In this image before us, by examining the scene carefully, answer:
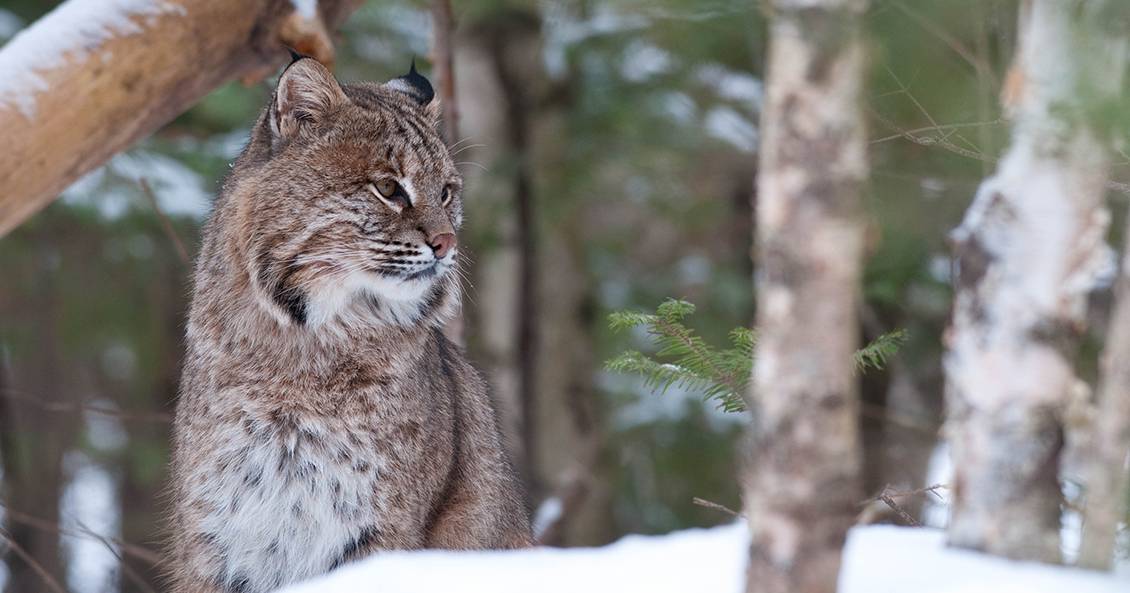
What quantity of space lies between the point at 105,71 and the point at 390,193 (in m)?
1.28

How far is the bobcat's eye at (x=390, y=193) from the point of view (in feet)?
13.3

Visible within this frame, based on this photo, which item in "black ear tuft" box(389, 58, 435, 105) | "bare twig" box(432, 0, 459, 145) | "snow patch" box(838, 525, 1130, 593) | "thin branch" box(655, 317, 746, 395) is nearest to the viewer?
"snow patch" box(838, 525, 1130, 593)

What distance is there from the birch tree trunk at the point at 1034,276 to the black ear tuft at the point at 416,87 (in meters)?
2.52

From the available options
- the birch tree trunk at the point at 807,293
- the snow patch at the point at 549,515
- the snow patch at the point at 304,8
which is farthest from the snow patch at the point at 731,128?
the birch tree trunk at the point at 807,293

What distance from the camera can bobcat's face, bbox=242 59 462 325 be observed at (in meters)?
4.00

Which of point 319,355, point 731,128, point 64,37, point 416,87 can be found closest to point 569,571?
point 319,355

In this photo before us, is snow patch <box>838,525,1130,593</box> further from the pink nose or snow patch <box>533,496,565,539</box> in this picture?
snow patch <box>533,496,565,539</box>

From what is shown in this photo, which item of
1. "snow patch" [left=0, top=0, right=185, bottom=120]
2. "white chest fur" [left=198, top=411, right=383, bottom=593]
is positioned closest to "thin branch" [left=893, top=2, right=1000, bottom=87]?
"white chest fur" [left=198, top=411, right=383, bottom=593]

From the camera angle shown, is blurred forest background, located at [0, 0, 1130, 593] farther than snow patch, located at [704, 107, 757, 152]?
No

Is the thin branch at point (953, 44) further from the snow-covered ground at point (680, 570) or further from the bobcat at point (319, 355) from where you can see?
the bobcat at point (319, 355)

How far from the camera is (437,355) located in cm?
455

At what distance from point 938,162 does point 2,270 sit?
24.1 feet

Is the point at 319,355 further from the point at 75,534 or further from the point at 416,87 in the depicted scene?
the point at 75,534

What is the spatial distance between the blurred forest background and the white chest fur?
301 cm
